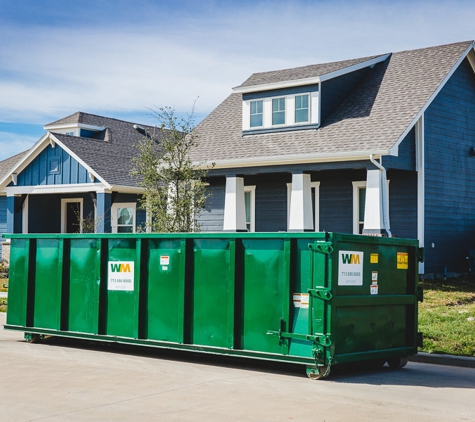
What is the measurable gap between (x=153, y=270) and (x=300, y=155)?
11.5 metres

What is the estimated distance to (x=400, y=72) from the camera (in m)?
24.2

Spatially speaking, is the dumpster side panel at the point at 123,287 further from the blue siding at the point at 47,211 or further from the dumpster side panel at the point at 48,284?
the blue siding at the point at 47,211

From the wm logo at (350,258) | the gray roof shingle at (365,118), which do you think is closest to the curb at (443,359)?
the wm logo at (350,258)

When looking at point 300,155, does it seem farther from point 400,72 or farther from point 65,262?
point 65,262

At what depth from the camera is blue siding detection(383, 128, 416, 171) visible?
69.2ft

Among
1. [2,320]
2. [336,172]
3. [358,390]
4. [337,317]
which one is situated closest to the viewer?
[358,390]

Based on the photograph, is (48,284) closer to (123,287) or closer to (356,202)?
(123,287)

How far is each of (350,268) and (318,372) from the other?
1.39 meters

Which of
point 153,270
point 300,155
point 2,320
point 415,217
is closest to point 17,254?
point 153,270

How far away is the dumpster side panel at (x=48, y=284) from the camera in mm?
12203

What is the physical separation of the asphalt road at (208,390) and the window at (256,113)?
1413cm

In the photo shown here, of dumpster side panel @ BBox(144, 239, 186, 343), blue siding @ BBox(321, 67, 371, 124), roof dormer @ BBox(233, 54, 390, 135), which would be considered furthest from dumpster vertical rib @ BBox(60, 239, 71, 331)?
blue siding @ BBox(321, 67, 371, 124)

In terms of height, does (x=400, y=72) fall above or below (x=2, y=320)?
above

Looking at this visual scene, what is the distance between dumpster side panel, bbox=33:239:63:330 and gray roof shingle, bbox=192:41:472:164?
10.6 meters
